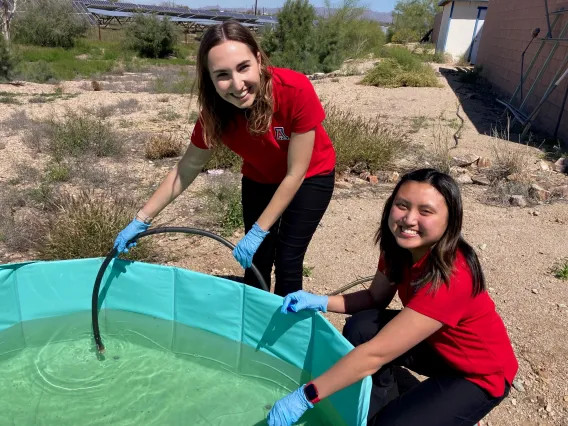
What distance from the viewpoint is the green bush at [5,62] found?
13289 millimetres

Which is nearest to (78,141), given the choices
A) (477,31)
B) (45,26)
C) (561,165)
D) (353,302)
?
(353,302)

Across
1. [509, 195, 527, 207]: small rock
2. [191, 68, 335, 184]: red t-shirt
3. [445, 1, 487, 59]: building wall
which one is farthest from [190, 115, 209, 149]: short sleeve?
[445, 1, 487, 59]: building wall

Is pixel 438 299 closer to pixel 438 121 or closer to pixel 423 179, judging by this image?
pixel 423 179

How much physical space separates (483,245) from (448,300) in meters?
2.46

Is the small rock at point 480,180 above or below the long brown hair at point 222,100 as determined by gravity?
below

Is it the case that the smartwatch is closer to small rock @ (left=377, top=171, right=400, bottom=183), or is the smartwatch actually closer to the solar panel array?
small rock @ (left=377, top=171, right=400, bottom=183)

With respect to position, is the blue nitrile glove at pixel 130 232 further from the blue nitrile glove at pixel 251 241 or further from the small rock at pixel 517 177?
the small rock at pixel 517 177

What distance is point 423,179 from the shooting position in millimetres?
1603

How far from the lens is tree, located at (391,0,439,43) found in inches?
1281

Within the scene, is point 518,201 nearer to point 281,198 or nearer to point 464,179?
point 464,179

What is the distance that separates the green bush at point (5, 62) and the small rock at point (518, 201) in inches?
529

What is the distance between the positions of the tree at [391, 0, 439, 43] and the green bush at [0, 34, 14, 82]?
25.4 metres

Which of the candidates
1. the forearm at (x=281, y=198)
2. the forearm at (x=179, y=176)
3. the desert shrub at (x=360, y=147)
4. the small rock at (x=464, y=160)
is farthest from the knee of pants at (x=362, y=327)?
the small rock at (x=464, y=160)

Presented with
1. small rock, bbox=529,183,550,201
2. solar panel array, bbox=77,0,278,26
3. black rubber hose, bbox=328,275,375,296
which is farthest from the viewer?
solar panel array, bbox=77,0,278,26
